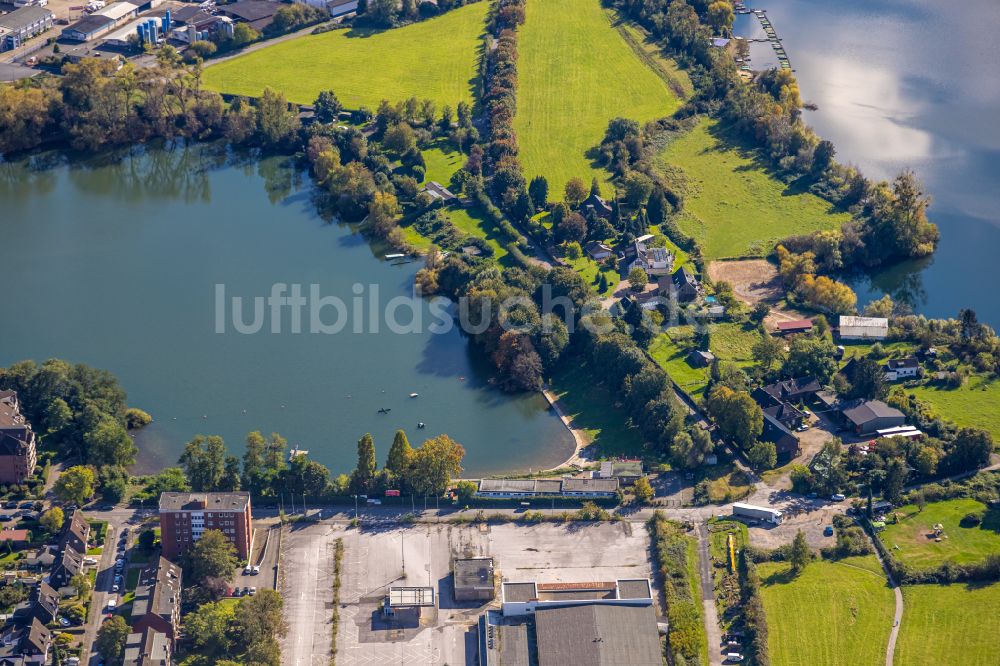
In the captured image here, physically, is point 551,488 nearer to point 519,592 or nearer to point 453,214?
point 519,592

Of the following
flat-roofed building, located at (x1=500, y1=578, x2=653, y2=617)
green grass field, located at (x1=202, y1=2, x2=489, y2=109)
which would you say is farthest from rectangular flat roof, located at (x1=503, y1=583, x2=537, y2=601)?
green grass field, located at (x1=202, y1=2, x2=489, y2=109)

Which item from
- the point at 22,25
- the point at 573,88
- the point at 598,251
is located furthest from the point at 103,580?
the point at 22,25

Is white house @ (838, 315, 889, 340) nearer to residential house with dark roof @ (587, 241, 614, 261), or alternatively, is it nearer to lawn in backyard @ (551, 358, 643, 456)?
lawn in backyard @ (551, 358, 643, 456)

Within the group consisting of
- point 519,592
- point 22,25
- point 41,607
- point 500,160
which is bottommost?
point 519,592

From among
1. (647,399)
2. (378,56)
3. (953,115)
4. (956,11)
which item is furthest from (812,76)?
(647,399)

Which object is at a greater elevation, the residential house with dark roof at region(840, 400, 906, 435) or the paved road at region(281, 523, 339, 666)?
the residential house with dark roof at region(840, 400, 906, 435)

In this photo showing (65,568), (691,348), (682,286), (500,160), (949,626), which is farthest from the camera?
(500,160)

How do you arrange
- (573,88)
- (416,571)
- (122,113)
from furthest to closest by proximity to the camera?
(573,88), (122,113), (416,571)
